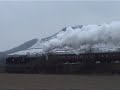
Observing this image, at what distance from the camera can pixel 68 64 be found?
58469mm

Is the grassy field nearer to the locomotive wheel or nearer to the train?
the train

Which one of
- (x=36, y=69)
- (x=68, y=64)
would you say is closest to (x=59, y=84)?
(x=68, y=64)

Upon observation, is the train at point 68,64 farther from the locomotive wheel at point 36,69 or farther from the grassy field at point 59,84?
the grassy field at point 59,84

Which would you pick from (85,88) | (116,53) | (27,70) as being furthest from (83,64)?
(85,88)

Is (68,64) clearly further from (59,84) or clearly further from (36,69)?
(59,84)

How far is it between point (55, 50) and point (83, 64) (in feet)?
45.7

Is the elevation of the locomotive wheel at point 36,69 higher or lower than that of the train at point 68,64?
lower

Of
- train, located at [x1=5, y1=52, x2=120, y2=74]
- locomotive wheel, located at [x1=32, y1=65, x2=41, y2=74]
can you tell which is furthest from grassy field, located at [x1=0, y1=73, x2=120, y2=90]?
locomotive wheel, located at [x1=32, y1=65, x2=41, y2=74]

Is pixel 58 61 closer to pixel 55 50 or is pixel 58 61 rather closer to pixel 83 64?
pixel 83 64

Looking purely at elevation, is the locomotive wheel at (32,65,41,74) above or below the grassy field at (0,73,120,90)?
below

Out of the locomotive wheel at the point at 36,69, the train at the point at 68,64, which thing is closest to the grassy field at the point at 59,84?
the train at the point at 68,64

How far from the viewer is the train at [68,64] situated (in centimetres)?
5534

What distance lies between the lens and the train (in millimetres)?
55344

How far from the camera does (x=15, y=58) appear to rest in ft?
219
